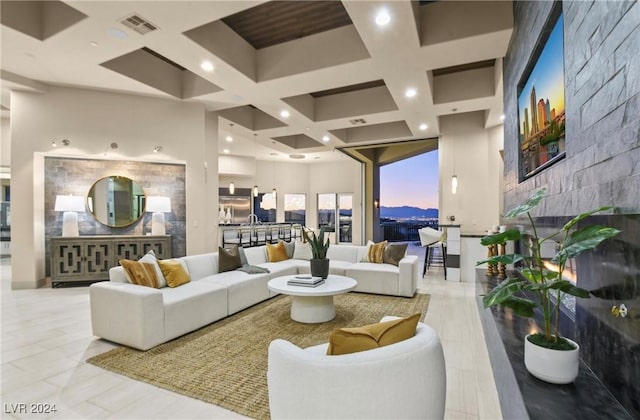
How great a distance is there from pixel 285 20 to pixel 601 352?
14.3 feet

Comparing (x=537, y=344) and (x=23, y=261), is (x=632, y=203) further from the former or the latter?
(x=23, y=261)

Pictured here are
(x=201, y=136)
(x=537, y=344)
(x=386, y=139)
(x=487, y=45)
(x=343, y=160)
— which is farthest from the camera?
(x=343, y=160)

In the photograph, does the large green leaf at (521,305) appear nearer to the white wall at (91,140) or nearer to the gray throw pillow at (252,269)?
the gray throw pillow at (252,269)

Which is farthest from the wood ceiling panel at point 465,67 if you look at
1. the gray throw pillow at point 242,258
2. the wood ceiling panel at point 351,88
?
the gray throw pillow at point 242,258

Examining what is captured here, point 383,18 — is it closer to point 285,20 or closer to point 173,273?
point 285,20

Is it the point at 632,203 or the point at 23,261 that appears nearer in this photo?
the point at 632,203

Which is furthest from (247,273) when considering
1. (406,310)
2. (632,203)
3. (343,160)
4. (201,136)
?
(343,160)

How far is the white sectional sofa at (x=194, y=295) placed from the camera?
2.89 metres

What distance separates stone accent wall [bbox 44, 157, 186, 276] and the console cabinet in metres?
0.34

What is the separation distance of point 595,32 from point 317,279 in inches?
124

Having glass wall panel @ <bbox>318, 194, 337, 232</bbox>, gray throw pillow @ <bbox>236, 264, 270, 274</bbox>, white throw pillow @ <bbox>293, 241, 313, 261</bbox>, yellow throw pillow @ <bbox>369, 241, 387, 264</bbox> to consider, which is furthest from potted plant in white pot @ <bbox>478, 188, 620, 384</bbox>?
glass wall panel @ <bbox>318, 194, 337, 232</bbox>

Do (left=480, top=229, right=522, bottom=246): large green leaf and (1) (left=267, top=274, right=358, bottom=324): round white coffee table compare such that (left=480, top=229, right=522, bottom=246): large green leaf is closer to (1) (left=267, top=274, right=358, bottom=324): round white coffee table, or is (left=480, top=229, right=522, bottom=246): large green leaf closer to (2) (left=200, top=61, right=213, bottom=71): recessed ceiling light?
(1) (left=267, top=274, right=358, bottom=324): round white coffee table

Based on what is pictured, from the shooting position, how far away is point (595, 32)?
4.83 feet

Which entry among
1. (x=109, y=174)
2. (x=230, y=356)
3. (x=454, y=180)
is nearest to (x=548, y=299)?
(x=230, y=356)
